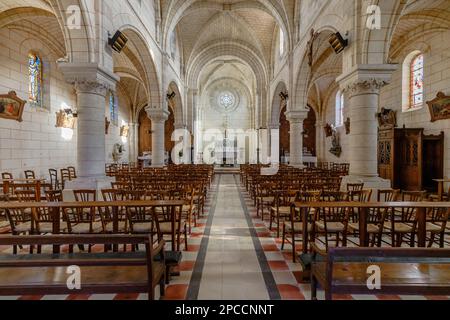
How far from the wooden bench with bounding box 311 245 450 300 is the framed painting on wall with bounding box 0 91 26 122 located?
12.1 metres

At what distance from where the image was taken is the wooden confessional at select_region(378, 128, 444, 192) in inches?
450

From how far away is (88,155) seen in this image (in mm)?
8086

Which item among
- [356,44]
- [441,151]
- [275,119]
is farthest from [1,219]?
[275,119]

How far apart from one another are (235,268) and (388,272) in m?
2.03

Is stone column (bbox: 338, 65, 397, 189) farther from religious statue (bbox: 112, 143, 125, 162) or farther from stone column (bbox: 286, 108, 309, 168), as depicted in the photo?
religious statue (bbox: 112, 143, 125, 162)

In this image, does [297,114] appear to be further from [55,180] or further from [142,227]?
[142,227]

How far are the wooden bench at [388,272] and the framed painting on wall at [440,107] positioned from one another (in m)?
10.2

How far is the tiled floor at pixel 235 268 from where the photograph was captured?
3.40m

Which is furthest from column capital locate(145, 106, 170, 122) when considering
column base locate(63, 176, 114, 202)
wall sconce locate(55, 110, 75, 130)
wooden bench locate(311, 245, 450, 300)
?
wooden bench locate(311, 245, 450, 300)

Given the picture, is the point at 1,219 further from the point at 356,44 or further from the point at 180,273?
the point at 356,44

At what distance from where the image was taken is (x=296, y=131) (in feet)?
52.3

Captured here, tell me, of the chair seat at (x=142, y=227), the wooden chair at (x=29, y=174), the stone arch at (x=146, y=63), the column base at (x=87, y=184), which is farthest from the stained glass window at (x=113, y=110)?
the chair seat at (x=142, y=227)

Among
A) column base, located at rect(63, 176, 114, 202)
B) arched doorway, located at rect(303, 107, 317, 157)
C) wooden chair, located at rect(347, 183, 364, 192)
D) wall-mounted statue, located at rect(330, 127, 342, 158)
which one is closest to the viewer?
wooden chair, located at rect(347, 183, 364, 192)

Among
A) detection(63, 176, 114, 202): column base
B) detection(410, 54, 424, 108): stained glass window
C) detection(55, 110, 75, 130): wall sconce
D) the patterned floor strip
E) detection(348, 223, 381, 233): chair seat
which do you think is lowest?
the patterned floor strip
